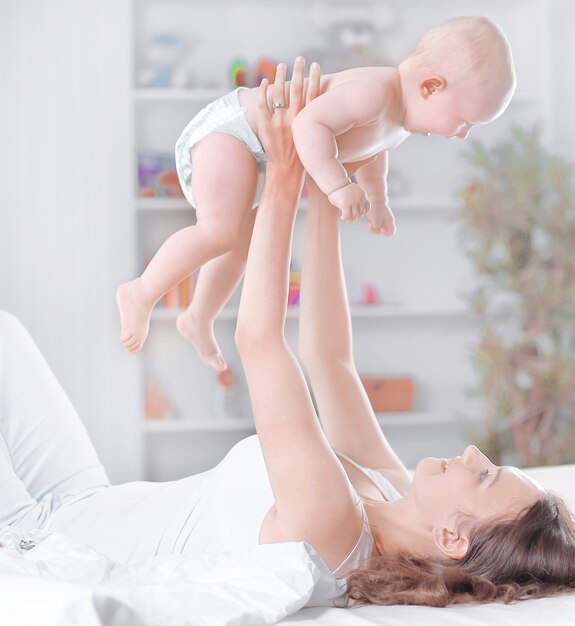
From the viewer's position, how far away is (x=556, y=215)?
383 centimetres

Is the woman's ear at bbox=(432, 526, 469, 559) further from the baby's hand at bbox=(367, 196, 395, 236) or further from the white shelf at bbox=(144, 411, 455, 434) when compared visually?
the white shelf at bbox=(144, 411, 455, 434)

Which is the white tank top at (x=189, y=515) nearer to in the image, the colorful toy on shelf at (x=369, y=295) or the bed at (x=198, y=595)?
Result: the bed at (x=198, y=595)

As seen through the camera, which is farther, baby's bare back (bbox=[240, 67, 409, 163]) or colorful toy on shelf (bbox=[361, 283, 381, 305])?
colorful toy on shelf (bbox=[361, 283, 381, 305])

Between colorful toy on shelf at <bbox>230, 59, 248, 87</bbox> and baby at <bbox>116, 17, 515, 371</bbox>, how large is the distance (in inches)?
104

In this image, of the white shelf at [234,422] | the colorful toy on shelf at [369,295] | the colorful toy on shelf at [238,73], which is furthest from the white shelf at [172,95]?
the white shelf at [234,422]

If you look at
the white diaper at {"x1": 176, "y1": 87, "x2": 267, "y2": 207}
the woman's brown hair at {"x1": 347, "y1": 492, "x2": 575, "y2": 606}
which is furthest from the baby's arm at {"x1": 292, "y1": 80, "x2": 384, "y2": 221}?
the woman's brown hair at {"x1": 347, "y1": 492, "x2": 575, "y2": 606}

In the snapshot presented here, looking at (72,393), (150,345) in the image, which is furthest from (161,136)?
(72,393)

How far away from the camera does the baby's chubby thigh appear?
137 cm

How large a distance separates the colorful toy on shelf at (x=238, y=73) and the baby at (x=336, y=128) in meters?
2.65

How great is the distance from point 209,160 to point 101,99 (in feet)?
9.19

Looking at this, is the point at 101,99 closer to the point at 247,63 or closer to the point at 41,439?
the point at 247,63

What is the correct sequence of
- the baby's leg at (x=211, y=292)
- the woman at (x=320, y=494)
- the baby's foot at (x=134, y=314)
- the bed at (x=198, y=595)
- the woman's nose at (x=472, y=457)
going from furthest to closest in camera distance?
1. the baby's leg at (x=211, y=292)
2. the baby's foot at (x=134, y=314)
3. the woman's nose at (x=472, y=457)
4. the woman at (x=320, y=494)
5. the bed at (x=198, y=595)

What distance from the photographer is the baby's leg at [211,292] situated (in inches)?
61.7

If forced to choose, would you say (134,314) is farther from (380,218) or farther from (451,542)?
(451,542)
